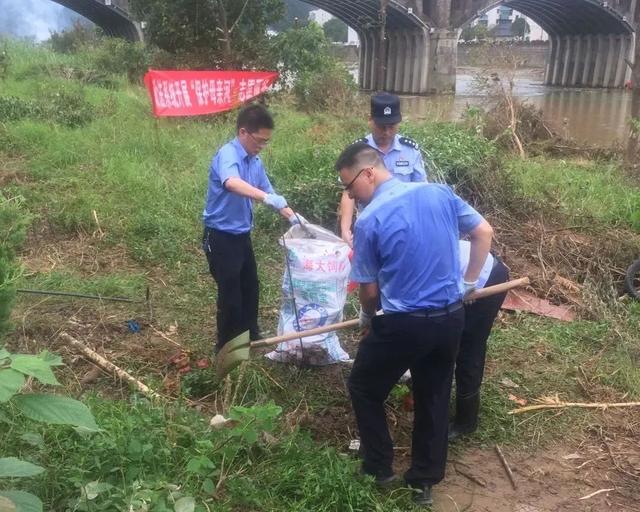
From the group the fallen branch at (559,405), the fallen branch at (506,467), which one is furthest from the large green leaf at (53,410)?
the fallen branch at (559,405)

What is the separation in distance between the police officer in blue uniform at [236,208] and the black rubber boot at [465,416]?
1252 mm

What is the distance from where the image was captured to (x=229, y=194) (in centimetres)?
344

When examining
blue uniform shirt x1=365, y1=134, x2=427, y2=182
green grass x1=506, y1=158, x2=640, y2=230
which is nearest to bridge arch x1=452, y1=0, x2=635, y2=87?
green grass x1=506, y1=158, x2=640, y2=230

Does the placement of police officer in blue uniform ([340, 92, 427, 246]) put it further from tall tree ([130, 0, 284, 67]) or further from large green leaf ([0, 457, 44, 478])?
tall tree ([130, 0, 284, 67])

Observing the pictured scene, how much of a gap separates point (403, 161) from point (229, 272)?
3.72 feet

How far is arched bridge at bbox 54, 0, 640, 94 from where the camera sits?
31.1 meters

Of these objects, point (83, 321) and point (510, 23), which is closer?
point (83, 321)

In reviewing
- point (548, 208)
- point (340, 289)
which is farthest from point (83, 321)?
point (548, 208)

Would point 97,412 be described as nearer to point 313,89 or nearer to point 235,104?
point 235,104

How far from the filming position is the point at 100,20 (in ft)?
105

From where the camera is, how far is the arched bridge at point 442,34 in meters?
31.1

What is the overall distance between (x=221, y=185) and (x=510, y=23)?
64147 mm

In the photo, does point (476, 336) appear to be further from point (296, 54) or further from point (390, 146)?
point (296, 54)

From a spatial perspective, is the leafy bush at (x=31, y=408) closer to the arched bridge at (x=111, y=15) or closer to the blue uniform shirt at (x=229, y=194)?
the blue uniform shirt at (x=229, y=194)
